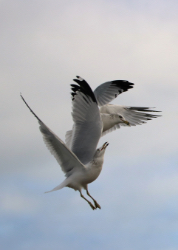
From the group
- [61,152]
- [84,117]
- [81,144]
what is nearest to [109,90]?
[84,117]

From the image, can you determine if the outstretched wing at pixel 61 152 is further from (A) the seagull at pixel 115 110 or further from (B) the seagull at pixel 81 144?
(A) the seagull at pixel 115 110

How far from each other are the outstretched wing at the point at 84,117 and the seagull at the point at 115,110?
2626 millimetres

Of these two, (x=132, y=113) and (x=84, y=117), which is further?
(x=132, y=113)

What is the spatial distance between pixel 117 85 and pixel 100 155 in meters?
5.90

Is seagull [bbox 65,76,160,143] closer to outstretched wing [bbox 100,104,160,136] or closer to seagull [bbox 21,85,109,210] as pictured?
outstretched wing [bbox 100,104,160,136]

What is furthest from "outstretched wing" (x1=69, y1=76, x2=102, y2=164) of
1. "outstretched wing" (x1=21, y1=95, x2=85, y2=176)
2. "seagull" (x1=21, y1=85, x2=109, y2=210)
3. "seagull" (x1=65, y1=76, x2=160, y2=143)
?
"seagull" (x1=65, y1=76, x2=160, y2=143)

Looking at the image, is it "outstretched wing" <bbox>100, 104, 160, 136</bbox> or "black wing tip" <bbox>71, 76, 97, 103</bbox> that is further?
"outstretched wing" <bbox>100, 104, 160, 136</bbox>

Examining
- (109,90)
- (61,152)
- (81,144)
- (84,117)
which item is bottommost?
(61,152)

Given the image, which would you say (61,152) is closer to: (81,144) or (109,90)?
(81,144)

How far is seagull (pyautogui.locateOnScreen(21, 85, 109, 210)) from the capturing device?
10.2 meters

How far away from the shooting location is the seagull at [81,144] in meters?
10.2

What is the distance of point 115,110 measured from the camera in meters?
15.7

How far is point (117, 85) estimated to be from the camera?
15797 mm

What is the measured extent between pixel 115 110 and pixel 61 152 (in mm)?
5486
